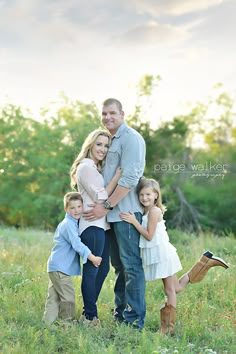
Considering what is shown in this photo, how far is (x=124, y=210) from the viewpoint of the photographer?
5.74 m

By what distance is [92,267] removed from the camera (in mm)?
5715

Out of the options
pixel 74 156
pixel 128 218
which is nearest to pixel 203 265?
pixel 128 218

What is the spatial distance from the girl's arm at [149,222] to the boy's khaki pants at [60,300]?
2.63 ft

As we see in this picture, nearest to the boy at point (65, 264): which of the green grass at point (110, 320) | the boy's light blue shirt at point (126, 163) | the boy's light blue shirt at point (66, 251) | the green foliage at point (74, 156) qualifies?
the boy's light blue shirt at point (66, 251)

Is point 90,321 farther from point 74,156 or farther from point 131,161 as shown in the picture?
point 74,156

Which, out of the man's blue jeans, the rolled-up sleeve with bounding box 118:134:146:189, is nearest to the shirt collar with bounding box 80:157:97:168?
the rolled-up sleeve with bounding box 118:134:146:189

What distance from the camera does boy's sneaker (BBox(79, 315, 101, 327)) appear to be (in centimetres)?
571

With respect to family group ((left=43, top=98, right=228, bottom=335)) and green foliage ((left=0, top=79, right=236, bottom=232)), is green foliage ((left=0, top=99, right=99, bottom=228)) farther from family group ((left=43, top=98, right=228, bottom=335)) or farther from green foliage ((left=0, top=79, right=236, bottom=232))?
family group ((left=43, top=98, right=228, bottom=335))

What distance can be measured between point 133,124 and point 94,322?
17085 millimetres

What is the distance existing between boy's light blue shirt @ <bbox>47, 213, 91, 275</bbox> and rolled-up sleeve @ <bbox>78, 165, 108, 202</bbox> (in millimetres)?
329

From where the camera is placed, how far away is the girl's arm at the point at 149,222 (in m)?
5.70

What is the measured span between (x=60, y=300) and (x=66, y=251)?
49cm

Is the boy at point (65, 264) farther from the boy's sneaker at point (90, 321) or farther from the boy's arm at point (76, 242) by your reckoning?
the boy's sneaker at point (90, 321)

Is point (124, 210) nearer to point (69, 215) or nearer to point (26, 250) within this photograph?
point (69, 215)
